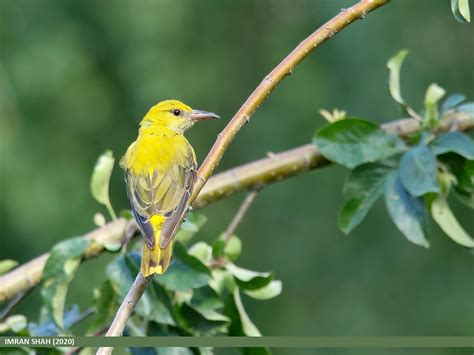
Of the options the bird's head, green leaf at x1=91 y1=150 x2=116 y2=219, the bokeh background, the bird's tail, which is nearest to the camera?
the bird's tail

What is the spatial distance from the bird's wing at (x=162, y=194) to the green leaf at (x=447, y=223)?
757 mm

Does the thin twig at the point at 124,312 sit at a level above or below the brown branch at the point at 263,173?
below

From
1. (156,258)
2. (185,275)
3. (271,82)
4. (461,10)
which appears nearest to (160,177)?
(185,275)

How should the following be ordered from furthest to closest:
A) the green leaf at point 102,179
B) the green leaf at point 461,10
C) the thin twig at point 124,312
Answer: the green leaf at point 102,179, the green leaf at point 461,10, the thin twig at point 124,312

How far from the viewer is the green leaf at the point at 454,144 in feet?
9.66

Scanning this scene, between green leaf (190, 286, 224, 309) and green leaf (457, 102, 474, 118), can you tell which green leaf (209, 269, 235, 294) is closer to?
green leaf (190, 286, 224, 309)

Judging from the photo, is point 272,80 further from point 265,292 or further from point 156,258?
point 265,292

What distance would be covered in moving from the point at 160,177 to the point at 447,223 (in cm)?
90

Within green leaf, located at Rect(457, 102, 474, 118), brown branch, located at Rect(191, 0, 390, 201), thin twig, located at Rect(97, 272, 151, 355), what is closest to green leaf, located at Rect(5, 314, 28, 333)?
thin twig, located at Rect(97, 272, 151, 355)

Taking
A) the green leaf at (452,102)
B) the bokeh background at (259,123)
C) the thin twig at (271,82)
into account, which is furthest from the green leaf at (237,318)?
the bokeh background at (259,123)

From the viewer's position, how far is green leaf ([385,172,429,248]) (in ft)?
9.82

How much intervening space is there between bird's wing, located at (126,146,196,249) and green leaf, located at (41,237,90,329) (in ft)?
0.88

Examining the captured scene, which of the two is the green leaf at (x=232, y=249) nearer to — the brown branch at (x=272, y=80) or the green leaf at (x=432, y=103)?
the brown branch at (x=272, y=80)

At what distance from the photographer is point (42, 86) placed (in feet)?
32.0
